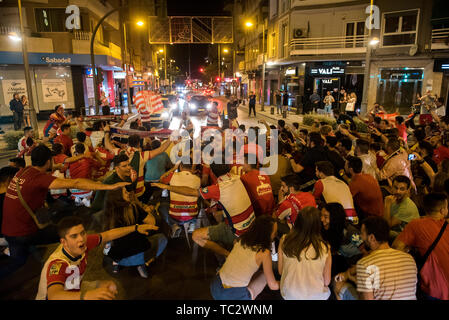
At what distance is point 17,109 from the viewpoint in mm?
17500

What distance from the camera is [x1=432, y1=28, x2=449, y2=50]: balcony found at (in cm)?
2177

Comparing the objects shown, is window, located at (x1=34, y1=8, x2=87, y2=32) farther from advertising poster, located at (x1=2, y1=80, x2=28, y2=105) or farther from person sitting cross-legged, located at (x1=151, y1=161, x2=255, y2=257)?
person sitting cross-legged, located at (x1=151, y1=161, x2=255, y2=257)

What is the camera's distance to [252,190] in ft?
15.3

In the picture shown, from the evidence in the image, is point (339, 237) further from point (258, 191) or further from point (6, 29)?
point (6, 29)

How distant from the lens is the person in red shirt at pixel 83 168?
6.33 metres

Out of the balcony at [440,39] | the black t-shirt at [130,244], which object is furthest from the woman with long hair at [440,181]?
the balcony at [440,39]

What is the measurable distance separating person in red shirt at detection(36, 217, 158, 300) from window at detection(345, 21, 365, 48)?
26.4 meters

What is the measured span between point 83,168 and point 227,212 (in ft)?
11.4

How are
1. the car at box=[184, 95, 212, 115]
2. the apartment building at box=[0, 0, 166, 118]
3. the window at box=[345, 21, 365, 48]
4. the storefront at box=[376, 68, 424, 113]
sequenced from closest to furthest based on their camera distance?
1. the apartment building at box=[0, 0, 166, 118]
2. the storefront at box=[376, 68, 424, 113]
3. the window at box=[345, 21, 365, 48]
4. the car at box=[184, 95, 212, 115]

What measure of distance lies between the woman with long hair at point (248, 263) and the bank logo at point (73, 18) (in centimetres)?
2459

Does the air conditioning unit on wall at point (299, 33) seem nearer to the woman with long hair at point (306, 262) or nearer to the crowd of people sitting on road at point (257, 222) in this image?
the crowd of people sitting on road at point (257, 222)

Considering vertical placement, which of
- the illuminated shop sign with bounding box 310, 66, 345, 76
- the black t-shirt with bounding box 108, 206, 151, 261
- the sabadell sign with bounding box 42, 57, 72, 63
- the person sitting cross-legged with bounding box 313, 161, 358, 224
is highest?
the sabadell sign with bounding box 42, 57, 72, 63

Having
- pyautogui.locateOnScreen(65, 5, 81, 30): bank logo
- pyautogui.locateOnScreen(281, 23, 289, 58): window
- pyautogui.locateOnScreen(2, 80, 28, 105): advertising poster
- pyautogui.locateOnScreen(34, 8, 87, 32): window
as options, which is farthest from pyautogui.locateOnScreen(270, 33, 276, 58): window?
pyautogui.locateOnScreen(2, 80, 28, 105): advertising poster

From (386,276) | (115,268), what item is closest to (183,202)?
(115,268)
